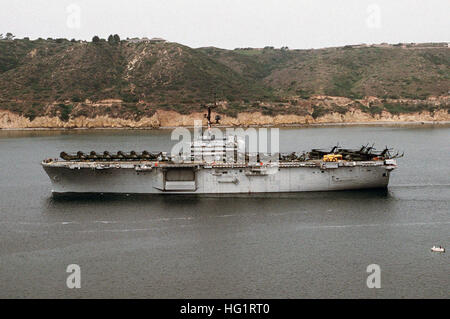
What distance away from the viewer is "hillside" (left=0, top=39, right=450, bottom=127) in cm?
12475

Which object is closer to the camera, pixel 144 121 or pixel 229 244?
pixel 229 244

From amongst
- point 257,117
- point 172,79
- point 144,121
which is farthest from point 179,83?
point 257,117

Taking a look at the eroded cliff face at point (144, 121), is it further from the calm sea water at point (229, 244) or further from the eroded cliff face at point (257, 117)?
the calm sea water at point (229, 244)

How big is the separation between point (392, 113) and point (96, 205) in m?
113

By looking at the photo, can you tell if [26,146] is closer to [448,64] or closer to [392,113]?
[392,113]

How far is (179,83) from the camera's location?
133 m

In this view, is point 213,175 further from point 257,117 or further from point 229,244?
point 257,117

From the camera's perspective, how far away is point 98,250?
2745 centimetres

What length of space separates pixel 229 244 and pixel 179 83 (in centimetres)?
10865

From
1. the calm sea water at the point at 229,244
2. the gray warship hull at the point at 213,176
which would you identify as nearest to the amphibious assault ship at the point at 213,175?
the gray warship hull at the point at 213,176

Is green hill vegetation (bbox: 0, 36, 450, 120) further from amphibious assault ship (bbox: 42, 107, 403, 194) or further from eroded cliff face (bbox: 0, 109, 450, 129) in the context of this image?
amphibious assault ship (bbox: 42, 107, 403, 194)

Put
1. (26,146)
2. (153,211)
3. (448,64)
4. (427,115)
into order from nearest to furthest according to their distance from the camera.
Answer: (153,211) < (26,146) < (427,115) < (448,64)

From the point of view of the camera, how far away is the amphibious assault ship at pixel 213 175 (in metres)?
38.5
